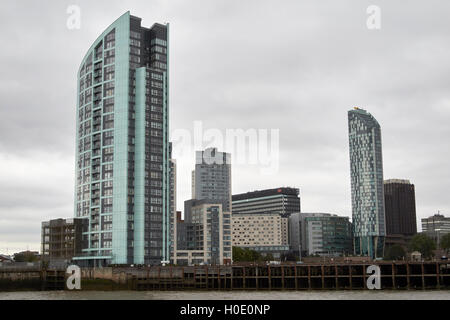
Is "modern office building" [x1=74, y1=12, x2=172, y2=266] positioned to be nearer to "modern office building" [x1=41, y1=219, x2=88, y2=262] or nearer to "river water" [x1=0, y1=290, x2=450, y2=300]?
"modern office building" [x1=41, y1=219, x2=88, y2=262]

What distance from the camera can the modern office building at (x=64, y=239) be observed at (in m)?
190

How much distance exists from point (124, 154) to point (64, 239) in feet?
121

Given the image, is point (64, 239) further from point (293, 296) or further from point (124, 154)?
point (293, 296)

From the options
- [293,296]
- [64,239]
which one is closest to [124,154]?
[64,239]

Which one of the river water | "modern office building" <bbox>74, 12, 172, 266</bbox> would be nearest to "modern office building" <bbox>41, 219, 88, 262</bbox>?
"modern office building" <bbox>74, 12, 172, 266</bbox>

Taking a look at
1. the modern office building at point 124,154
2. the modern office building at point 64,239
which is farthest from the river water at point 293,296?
the modern office building at point 64,239

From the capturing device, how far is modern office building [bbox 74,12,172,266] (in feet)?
596

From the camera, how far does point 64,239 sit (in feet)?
635

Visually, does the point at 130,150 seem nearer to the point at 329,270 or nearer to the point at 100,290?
the point at 100,290

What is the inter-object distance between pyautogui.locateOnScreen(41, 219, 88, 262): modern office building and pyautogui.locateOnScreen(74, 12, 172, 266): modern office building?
2.99m

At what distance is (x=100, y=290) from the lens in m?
144

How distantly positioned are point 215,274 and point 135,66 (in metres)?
78.5

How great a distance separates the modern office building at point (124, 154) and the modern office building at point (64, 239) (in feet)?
9.82
